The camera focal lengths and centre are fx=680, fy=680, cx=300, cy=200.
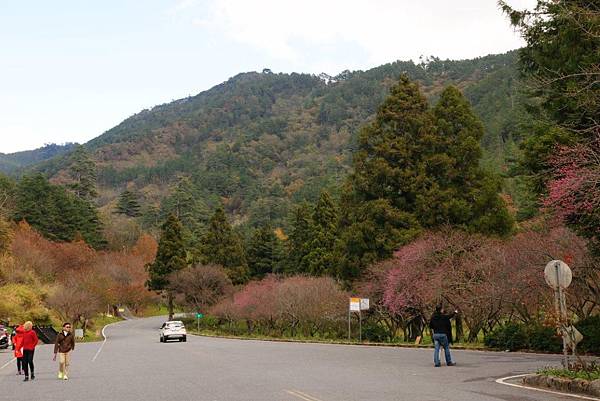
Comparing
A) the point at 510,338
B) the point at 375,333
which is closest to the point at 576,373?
the point at 510,338

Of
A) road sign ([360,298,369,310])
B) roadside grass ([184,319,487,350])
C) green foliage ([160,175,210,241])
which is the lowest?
roadside grass ([184,319,487,350])

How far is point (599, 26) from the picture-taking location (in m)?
15.7

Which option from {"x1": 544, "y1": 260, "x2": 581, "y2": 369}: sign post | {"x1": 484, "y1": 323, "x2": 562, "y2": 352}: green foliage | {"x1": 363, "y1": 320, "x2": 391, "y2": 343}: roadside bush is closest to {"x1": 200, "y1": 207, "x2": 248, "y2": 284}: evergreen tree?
{"x1": 363, "y1": 320, "x2": 391, "y2": 343}: roadside bush

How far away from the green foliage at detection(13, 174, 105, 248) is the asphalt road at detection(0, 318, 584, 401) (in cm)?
7606

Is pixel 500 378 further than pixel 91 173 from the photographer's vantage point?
No

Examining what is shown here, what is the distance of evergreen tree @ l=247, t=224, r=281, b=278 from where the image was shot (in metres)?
81.6

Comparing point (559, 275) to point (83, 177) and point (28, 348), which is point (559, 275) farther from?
point (83, 177)

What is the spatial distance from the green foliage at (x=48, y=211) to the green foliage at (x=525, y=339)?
79.9m

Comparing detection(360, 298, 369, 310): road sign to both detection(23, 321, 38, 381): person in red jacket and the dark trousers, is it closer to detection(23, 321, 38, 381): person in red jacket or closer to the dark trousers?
detection(23, 321, 38, 381): person in red jacket

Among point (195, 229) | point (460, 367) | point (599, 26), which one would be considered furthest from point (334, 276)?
point (195, 229)

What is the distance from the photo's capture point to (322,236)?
6262 cm

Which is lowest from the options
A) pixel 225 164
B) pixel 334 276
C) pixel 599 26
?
pixel 334 276

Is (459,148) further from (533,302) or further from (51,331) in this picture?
(51,331)

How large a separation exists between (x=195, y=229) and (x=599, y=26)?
114m
